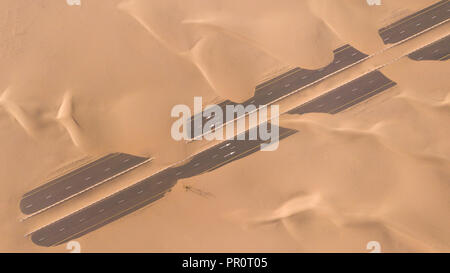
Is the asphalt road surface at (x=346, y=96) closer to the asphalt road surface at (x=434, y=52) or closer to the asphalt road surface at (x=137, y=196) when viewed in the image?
the asphalt road surface at (x=137, y=196)

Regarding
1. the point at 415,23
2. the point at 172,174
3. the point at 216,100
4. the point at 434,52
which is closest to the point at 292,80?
the point at 216,100

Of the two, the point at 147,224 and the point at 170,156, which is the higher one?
the point at 170,156

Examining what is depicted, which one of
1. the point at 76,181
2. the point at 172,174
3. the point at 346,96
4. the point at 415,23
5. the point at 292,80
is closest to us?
the point at 76,181

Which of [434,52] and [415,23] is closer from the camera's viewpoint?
[434,52]

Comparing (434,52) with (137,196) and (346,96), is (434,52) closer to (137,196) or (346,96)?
(346,96)

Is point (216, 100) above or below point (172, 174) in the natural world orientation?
above

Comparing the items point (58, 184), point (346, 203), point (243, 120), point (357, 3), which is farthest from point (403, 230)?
point (58, 184)

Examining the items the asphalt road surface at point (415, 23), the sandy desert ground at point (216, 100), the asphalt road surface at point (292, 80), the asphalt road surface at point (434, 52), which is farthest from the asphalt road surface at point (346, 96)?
the asphalt road surface at point (415, 23)

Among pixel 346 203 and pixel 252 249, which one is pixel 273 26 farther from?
pixel 252 249
